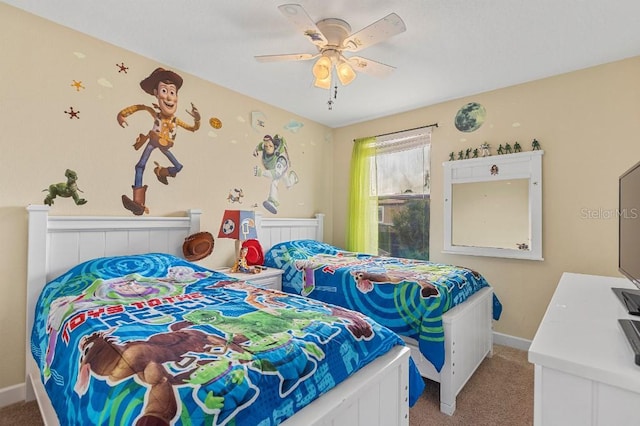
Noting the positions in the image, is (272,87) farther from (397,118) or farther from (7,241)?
(7,241)

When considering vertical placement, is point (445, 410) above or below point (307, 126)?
below

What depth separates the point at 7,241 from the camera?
190 centimetres

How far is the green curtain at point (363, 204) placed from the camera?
3818 mm

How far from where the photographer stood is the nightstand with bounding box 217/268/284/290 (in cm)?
252

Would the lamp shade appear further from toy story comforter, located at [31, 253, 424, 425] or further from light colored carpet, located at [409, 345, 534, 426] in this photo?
light colored carpet, located at [409, 345, 534, 426]

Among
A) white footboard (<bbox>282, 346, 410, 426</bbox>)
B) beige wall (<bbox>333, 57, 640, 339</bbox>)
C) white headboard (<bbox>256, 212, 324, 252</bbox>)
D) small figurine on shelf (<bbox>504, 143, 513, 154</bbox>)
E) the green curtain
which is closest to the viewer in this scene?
white footboard (<bbox>282, 346, 410, 426</bbox>)

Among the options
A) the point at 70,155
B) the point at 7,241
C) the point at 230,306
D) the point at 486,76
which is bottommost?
the point at 230,306

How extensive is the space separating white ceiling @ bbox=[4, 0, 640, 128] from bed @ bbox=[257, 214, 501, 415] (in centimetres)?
153

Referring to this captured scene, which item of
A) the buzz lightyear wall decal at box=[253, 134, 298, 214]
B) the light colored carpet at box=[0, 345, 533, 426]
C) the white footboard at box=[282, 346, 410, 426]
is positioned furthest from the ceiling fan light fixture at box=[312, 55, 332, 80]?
the light colored carpet at box=[0, 345, 533, 426]

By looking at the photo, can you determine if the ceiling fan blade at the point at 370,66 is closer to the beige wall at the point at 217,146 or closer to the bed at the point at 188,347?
the beige wall at the point at 217,146

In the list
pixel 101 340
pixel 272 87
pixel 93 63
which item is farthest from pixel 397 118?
pixel 101 340

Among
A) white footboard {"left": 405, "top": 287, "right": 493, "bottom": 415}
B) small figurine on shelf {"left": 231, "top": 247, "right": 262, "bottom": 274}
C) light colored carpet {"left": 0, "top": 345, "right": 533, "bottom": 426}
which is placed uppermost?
small figurine on shelf {"left": 231, "top": 247, "right": 262, "bottom": 274}

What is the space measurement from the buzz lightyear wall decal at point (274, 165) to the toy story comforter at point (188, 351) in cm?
175

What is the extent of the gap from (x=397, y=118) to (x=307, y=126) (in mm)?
1103
